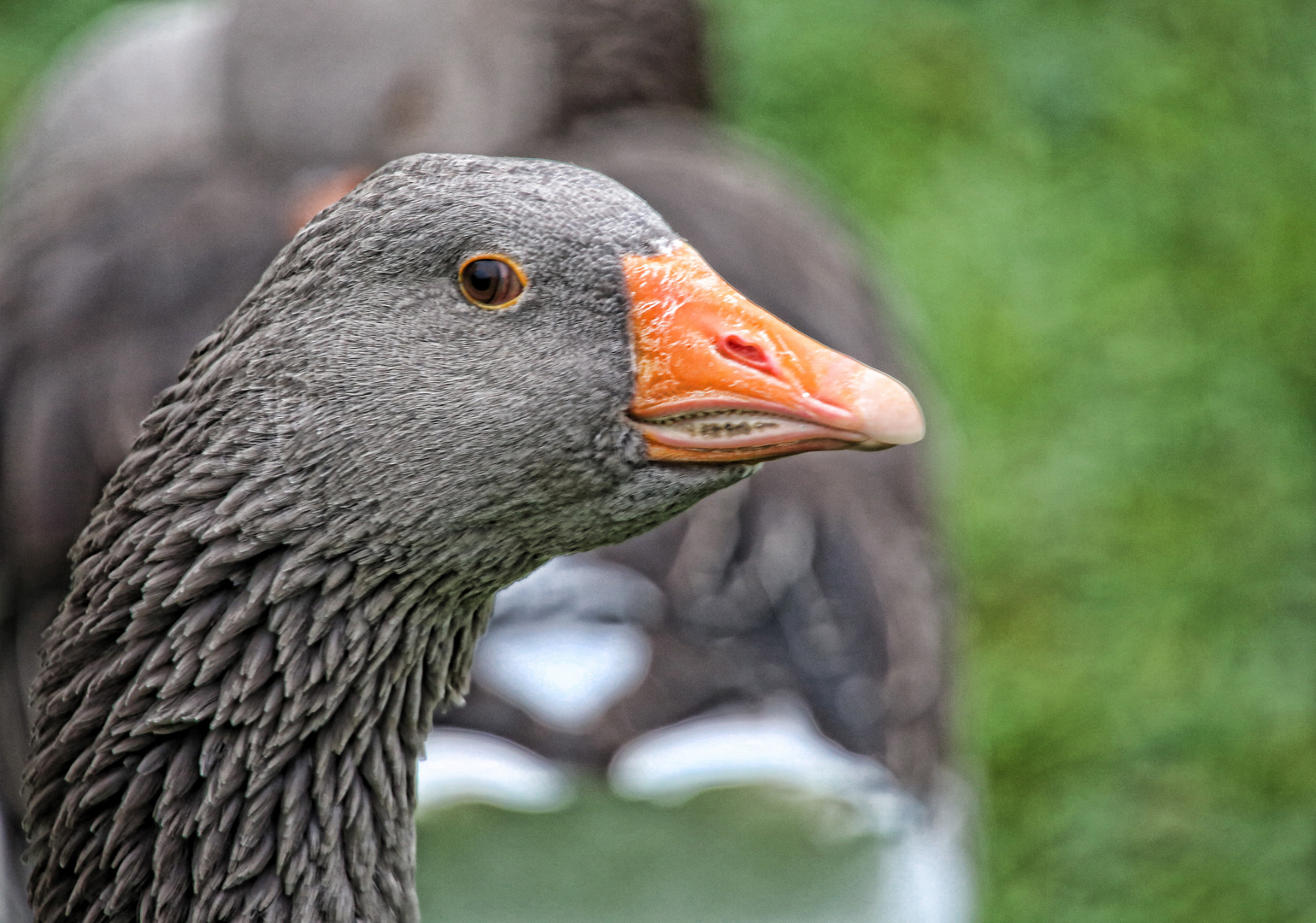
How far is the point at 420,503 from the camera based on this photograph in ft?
6.07

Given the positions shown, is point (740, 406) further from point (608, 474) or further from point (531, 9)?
point (531, 9)

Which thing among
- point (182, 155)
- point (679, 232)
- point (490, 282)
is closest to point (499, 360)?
point (490, 282)

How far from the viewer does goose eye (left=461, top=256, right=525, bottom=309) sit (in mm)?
1836

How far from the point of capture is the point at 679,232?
4.05m

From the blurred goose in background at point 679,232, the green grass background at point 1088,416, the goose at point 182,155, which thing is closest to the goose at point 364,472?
the blurred goose in background at point 679,232

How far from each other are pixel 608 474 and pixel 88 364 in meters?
2.38

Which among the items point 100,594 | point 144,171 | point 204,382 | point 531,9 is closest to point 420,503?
point 204,382

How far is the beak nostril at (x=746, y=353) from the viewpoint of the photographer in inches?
70.7

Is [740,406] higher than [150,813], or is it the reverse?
[740,406]

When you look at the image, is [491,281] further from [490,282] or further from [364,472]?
[364,472]

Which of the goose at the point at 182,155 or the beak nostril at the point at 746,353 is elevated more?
the goose at the point at 182,155

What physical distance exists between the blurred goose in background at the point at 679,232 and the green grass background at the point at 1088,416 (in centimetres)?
30

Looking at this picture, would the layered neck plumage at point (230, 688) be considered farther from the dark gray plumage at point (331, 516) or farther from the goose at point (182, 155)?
the goose at point (182, 155)

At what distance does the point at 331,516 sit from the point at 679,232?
2337 mm
